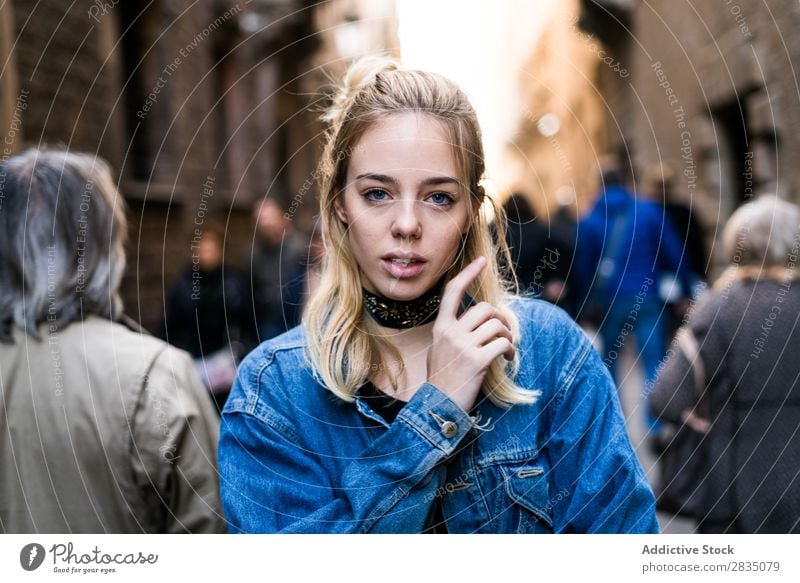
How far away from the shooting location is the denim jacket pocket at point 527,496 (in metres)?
1.31

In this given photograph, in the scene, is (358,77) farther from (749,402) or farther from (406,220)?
(749,402)

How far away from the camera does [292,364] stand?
1.33 m

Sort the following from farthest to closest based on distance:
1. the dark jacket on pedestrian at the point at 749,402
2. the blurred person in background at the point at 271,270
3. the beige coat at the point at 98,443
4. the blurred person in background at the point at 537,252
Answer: the blurred person in background at the point at 271,270 → the blurred person in background at the point at 537,252 → the dark jacket on pedestrian at the point at 749,402 → the beige coat at the point at 98,443

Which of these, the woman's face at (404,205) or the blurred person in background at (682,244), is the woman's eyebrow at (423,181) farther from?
the blurred person in background at (682,244)

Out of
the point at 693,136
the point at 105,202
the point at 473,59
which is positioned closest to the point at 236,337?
the point at 105,202

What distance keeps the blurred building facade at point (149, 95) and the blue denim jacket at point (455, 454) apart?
5.55 feet

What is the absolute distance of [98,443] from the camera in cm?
163

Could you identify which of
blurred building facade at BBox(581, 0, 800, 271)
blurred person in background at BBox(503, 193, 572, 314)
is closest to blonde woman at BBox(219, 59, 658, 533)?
blurred building facade at BBox(581, 0, 800, 271)

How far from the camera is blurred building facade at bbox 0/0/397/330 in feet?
13.2

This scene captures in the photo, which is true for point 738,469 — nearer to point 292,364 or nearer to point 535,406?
point 535,406

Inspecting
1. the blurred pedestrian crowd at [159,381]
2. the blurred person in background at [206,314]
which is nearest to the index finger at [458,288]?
the blurred pedestrian crowd at [159,381]

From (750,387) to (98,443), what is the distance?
5.78 feet

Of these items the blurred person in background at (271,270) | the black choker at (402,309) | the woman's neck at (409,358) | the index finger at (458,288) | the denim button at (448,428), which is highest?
the index finger at (458,288)
